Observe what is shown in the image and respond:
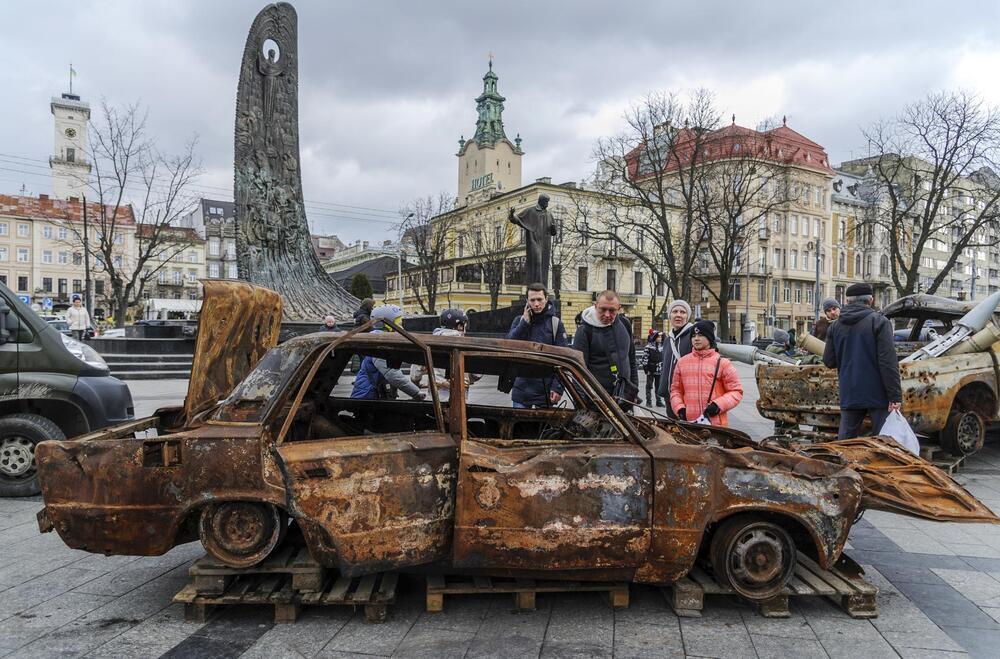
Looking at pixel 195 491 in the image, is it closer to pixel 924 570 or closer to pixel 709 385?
pixel 709 385

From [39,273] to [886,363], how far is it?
320ft

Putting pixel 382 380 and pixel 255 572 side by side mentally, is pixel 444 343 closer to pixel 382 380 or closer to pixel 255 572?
pixel 255 572

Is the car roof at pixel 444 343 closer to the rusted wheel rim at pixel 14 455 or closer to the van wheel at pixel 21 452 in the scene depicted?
the van wheel at pixel 21 452

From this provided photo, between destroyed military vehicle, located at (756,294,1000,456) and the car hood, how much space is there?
19.9 feet

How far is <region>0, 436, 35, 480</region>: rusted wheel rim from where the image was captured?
5984 mm

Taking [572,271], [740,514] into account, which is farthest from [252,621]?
[572,271]

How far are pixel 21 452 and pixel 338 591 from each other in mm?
4331

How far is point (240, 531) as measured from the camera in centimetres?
347

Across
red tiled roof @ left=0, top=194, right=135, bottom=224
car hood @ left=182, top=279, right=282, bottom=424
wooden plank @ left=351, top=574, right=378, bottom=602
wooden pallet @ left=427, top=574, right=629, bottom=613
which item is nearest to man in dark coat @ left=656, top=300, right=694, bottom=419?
wooden pallet @ left=427, top=574, right=629, bottom=613

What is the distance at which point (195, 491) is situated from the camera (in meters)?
3.37

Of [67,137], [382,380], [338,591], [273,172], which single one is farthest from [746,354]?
[67,137]

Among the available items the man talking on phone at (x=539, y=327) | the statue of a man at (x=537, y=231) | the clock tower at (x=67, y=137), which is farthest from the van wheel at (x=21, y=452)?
the clock tower at (x=67, y=137)

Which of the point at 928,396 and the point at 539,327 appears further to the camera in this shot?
the point at 928,396

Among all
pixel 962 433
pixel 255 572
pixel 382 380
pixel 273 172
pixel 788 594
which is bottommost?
pixel 788 594
